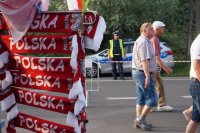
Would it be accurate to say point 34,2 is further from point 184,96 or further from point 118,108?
point 184,96

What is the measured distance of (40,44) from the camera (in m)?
4.18

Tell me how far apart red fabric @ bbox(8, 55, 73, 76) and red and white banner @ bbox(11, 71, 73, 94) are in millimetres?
37

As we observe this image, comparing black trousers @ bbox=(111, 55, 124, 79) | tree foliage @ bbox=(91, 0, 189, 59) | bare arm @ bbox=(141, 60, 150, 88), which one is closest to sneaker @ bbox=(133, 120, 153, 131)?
bare arm @ bbox=(141, 60, 150, 88)

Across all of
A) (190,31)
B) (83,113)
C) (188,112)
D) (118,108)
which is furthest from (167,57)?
(83,113)

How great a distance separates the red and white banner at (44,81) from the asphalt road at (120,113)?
128 inches

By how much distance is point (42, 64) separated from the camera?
4180mm

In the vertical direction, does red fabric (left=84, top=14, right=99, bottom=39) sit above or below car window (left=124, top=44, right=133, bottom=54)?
above

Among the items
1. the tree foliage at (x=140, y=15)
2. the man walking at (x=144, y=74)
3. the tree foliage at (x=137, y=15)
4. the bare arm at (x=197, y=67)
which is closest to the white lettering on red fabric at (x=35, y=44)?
the bare arm at (x=197, y=67)

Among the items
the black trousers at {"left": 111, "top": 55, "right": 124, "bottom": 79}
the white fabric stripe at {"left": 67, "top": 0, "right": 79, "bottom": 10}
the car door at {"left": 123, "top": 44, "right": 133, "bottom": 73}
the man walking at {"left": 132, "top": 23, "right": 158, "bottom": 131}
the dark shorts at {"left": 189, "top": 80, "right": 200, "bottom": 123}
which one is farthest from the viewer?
the car door at {"left": 123, "top": 44, "right": 133, "bottom": 73}

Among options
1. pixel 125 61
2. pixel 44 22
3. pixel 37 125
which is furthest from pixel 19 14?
pixel 125 61

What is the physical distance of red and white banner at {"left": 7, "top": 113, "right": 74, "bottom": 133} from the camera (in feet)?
14.0

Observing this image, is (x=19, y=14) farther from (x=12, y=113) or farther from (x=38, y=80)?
(x=12, y=113)

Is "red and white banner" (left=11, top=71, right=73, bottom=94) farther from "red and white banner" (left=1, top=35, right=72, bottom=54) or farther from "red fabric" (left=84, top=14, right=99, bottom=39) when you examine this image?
"red fabric" (left=84, top=14, right=99, bottom=39)

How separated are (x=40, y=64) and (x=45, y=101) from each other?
342 mm
